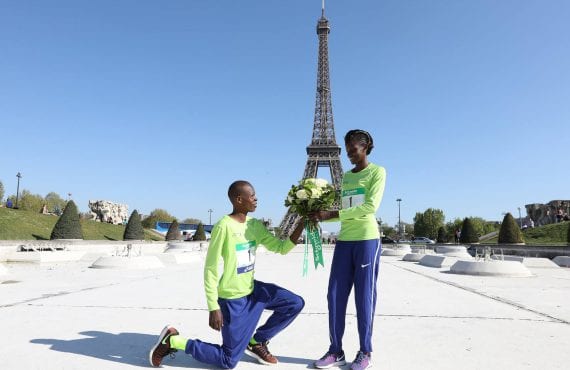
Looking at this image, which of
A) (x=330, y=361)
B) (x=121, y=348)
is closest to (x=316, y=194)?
(x=330, y=361)

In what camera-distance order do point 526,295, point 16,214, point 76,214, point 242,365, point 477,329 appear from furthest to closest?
point 16,214 < point 76,214 < point 526,295 < point 477,329 < point 242,365

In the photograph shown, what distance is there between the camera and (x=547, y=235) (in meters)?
34.8

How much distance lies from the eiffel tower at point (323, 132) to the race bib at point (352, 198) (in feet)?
162

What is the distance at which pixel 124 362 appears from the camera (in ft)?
10.9

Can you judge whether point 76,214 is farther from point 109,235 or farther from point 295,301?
point 295,301

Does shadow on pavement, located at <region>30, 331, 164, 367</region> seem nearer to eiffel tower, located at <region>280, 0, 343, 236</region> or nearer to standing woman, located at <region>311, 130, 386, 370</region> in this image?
standing woman, located at <region>311, 130, 386, 370</region>

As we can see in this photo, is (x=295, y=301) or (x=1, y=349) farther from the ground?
(x=295, y=301)

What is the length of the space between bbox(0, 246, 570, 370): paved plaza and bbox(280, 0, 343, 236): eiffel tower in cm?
4574

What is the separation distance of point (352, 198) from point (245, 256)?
1086mm

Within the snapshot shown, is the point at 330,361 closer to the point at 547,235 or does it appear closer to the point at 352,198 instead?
the point at 352,198

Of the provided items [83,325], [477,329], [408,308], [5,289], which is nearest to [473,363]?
[477,329]

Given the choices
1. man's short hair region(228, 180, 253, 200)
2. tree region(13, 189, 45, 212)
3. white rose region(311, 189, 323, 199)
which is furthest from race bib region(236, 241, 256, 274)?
tree region(13, 189, 45, 212)

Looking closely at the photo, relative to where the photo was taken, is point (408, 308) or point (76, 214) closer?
point (408, 308)

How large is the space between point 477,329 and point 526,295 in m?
3.82
